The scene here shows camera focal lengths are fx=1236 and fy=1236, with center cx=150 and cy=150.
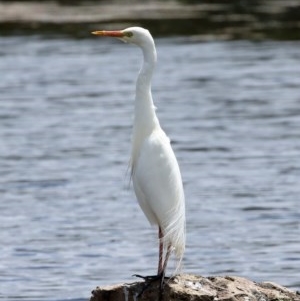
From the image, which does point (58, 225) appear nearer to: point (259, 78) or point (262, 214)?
point (262, 214)

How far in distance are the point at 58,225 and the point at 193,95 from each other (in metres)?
10.2

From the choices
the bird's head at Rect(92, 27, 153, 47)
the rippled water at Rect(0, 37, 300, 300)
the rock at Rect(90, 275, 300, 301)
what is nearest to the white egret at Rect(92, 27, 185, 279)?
the bird's head at Rect(92, 27, 153, 47)

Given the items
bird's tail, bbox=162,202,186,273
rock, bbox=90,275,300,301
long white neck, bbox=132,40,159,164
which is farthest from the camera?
long white neck, bbox=132,40,159,164

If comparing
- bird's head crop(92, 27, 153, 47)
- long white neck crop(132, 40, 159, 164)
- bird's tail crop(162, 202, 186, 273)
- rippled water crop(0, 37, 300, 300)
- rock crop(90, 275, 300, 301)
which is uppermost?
bird's head crop(92, 27, 153, 47)

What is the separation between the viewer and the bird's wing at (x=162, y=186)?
958 cm

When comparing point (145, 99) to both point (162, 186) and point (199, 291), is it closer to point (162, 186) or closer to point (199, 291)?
point (162, 186)

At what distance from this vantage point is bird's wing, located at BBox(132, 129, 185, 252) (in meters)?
9.58

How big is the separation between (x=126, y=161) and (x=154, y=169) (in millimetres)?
9383

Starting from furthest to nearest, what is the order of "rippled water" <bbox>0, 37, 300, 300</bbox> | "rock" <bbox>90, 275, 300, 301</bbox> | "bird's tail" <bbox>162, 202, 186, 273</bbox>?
1. "rippled water" <bbox>0, 37, 300, 300</bbox>
2. "bird's tail" <bbox>162, 202, 186, 273</bbox>
3. "rock" <bbox>90, 275, 300, 301</bbox>

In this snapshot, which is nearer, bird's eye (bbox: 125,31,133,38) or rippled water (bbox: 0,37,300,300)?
bird's eye (bbox: 125,31,133,38)

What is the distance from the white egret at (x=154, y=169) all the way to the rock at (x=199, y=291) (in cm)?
27

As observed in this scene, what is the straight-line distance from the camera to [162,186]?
31.5 ft

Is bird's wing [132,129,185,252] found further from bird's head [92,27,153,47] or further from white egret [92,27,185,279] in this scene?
bird's head [92,27,153,47]

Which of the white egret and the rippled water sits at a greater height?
the white egret
